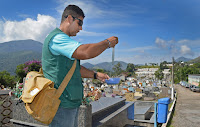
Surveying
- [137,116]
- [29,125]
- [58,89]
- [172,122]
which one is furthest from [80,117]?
[172,122]

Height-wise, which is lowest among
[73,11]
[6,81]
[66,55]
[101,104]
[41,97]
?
[6,81]

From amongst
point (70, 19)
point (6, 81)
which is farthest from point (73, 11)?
point (6, 81)

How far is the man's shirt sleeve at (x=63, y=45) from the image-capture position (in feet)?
4.61

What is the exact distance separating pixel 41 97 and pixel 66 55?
44 cm

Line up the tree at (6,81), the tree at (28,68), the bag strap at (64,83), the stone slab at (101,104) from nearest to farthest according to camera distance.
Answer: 1. the bag strap at (64,83)
2. the stone slab at (101,104)
3. the tree at (6,81)
4. the tree at (28,68)

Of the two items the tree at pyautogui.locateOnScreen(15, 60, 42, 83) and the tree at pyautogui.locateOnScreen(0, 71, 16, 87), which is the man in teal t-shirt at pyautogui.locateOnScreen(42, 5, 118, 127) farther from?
the tree at pyautogui.locateOnScreen(15, 60, 42, 83)

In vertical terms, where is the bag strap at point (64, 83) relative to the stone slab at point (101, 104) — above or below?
above

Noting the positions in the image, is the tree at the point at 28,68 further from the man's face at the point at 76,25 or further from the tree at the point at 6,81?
the man's face at the point at 76,25

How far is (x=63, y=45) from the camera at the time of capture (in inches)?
57.4

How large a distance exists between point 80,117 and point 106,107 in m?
1.67

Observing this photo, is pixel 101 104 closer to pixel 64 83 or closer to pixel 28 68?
pixel 64 83

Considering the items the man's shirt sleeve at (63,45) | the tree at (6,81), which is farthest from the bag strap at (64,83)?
the tree at (6,81)

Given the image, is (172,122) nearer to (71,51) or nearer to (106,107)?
(106,107)

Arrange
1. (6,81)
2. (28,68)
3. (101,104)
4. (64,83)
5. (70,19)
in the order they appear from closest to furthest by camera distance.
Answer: (64,83) < (70,19) < (101,104) < (6,81) < (28,68)
